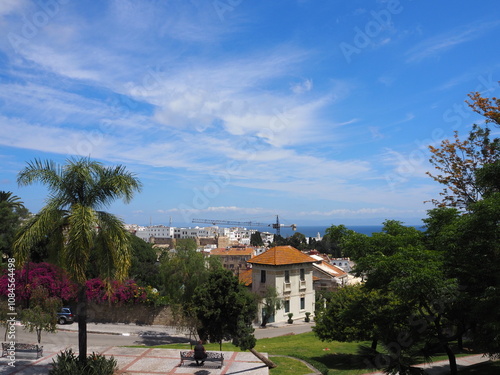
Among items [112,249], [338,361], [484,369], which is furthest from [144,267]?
[484,369]

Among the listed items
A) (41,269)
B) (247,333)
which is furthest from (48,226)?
(41,269)

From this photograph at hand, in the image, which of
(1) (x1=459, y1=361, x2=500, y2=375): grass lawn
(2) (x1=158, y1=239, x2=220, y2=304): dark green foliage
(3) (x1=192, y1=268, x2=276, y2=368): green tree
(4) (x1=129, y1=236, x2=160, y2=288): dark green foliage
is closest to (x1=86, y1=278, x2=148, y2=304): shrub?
(2) (x1=158, y1=239, x2=220, y2=304): dark green foliage

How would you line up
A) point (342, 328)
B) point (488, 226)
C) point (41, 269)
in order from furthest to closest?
point (41, 269), point (342, 328), point (488, 226)

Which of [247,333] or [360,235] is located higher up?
[360,235]

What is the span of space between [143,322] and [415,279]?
2830 cm

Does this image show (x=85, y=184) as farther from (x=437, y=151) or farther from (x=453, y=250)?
(x=437, y=151)

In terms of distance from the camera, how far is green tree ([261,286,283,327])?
3875 cm

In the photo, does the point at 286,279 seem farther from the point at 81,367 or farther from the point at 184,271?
the point at 81,367

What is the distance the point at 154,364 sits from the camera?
16.1 meters

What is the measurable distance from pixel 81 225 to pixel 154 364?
23.7 feet

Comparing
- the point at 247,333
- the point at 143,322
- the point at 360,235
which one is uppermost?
the point at 360,235

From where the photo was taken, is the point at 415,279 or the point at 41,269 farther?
the point at 41,269

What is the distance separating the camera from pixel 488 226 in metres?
11.4

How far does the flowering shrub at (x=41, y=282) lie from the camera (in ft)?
100
